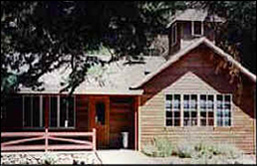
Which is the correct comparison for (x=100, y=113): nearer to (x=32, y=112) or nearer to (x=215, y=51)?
(x=32, y=112)

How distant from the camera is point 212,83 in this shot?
20.8 metres

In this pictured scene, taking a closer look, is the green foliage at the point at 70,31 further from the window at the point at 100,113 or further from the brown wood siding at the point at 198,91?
the window at the point at 100,113

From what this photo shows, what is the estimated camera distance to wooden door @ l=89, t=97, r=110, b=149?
21.0 meters

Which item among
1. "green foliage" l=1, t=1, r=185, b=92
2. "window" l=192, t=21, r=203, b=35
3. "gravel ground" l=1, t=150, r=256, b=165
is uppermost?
"window" l=192, t=21, r=203, b=35

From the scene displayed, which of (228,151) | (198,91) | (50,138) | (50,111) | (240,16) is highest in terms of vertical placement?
(240,16)

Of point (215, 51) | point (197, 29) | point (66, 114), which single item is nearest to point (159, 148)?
point (66, 114)

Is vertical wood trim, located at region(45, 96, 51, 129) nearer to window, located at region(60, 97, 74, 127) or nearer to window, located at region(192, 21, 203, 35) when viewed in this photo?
window, located at region(60, 97, 74, 127)

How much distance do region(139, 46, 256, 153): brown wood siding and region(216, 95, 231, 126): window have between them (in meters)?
0.19

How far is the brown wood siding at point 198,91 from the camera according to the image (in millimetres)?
20219

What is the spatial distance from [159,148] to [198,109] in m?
2.36

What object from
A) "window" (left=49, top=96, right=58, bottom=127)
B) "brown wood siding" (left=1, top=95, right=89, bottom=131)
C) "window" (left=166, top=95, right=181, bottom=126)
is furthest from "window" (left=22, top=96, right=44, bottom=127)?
"window" (left=166, top=95, right=181, bottom=126)

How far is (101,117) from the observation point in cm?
2133

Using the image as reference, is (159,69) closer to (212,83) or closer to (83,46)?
(212,83)

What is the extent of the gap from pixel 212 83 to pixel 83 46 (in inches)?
604
